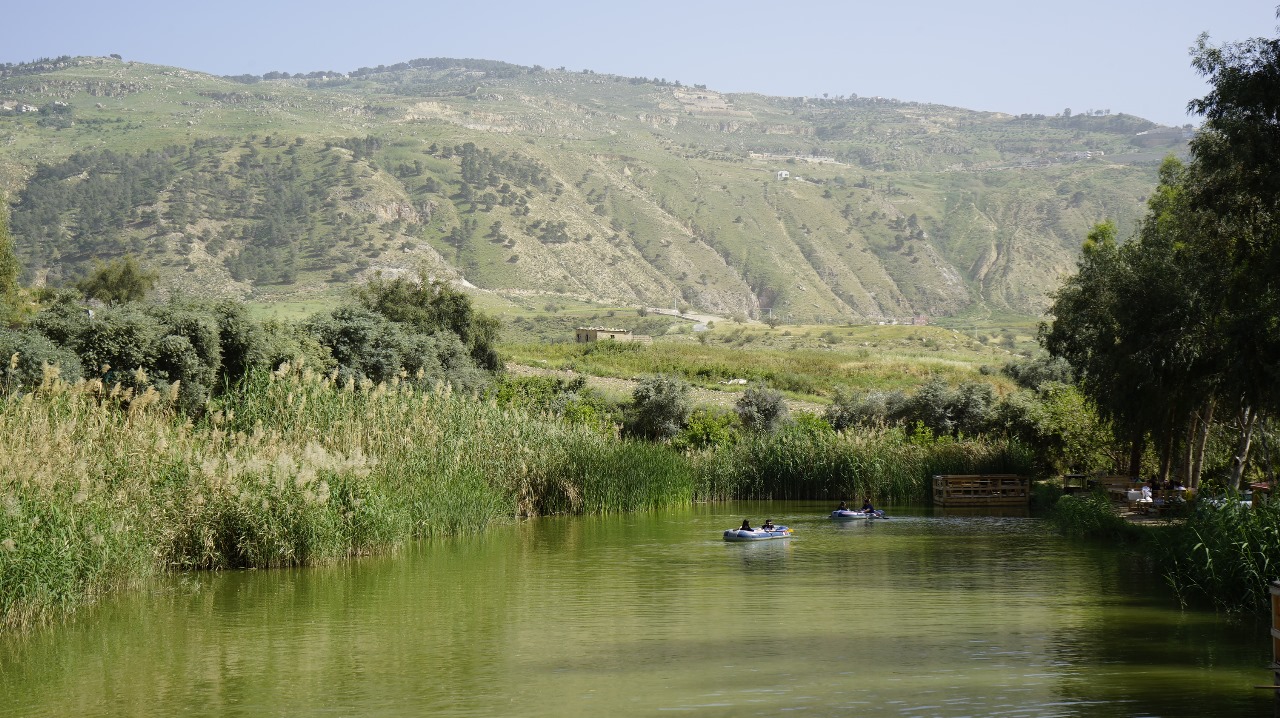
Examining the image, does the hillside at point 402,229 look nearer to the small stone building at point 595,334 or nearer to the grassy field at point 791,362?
the small stone building at point 595,334

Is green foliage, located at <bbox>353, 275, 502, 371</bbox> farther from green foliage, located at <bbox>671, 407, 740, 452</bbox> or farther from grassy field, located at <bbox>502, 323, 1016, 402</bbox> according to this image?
green foliage, located at <bbox>671, 407, 740, 452</bbox>

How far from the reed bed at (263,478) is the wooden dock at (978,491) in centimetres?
847

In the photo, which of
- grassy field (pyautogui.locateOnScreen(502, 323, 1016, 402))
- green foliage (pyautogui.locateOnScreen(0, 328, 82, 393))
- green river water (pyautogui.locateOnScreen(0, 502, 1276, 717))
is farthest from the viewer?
grassy field (pyautogui.locateOnScreen(502, 323, 1016, 402))

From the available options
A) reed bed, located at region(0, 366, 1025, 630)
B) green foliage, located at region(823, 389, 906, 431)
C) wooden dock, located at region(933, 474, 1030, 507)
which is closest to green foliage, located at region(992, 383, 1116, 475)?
wooden dock, located at region(933, 474, 1030, 507)

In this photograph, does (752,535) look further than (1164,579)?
Yes

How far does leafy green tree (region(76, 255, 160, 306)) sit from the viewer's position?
75125mm

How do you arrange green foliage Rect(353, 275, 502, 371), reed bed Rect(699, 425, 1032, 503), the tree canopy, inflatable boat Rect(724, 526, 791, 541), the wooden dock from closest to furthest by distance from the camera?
the tree canopy < inflatable boat Rect(724, 526, 791, 541) < the wooden dock < reed bed Rect(699, 425, 1032, 503) < green foliage Rect(353, 275, 502, 371)

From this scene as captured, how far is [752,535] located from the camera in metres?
26.9

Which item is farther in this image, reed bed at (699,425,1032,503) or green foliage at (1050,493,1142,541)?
reed bed at (699,425,1032,503)

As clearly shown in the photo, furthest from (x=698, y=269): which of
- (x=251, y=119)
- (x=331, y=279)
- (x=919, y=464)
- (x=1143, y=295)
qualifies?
(x=1143, y=295)

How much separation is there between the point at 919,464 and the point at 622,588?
22.1 meters

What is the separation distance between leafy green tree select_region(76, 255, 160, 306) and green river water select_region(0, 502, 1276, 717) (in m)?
57.7

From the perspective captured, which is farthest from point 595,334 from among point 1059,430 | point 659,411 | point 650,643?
point 650,643

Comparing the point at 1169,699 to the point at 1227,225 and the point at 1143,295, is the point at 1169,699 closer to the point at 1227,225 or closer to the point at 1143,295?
the point at 1227,225
